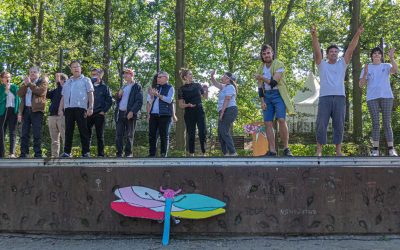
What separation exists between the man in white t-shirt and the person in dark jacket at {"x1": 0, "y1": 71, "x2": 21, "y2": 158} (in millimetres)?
5264

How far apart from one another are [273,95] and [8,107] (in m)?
4.72

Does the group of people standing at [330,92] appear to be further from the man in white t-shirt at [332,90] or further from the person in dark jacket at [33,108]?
the person in dark jacket at [33,108]

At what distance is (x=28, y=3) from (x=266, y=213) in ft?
74.8

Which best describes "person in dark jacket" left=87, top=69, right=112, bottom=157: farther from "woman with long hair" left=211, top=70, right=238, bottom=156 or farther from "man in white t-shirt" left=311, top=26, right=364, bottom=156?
"man in white t-shirt" left=311, top=26, right=364, bottom=156

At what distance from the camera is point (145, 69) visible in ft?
130

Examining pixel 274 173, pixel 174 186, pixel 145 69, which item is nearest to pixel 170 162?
pixel 174 186

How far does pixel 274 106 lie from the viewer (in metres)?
6.50

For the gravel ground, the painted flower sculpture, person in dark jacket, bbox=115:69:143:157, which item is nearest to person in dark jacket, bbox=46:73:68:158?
person in dark jacket, bbox=115:69:143:157

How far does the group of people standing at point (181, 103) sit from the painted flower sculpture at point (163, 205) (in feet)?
4.94

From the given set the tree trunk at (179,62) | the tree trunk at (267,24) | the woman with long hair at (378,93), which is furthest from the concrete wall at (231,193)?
the tree trunk at (267,24)

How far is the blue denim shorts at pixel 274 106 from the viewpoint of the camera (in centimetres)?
642

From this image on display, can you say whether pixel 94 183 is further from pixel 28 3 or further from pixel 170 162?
pixel 28 3

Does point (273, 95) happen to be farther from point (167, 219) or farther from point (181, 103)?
point (167, 219)

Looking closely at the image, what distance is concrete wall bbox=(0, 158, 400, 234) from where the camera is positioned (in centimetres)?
516
